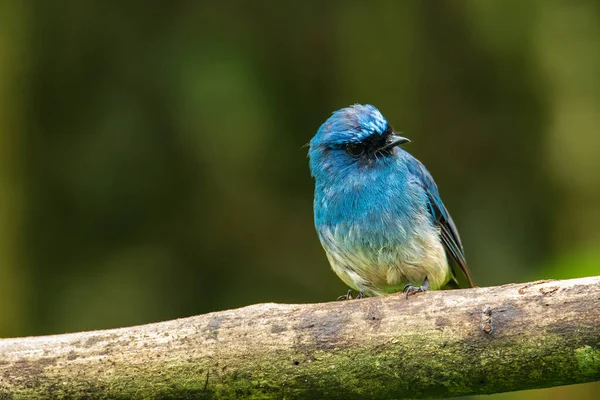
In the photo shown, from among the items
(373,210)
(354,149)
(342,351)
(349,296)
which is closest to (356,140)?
(354,149)

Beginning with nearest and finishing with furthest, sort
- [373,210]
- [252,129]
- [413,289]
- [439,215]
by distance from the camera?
[413,289]
[373,210]
[439,215]
[252,129]

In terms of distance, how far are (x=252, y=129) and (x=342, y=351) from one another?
143 inches

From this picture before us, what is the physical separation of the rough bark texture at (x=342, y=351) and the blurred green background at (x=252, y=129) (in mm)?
3059

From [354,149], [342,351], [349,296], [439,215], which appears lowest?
[349,296]

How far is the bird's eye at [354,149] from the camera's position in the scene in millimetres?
4758

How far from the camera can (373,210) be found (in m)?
4.56

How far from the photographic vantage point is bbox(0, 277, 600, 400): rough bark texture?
123 inches

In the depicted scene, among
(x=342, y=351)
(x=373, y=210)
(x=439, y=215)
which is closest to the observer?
(x=342, y=351)

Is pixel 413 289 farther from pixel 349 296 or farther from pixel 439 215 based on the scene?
pixel 439 215

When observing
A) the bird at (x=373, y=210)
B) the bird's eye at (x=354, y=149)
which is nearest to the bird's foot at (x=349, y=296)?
the bird at (x=373, y=210)

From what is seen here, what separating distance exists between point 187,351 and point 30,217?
3.32 m

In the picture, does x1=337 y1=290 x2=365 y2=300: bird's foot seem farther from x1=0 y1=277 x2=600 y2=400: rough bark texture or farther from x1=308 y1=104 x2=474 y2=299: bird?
x1=0 y1=277 x2=600 y2=400: rough bark texture

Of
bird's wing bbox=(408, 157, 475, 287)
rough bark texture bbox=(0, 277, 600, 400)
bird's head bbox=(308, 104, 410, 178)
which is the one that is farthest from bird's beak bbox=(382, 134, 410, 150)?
rough bark texture bbox=(0, 277, 600, 400)

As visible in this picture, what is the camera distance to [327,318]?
355cm
